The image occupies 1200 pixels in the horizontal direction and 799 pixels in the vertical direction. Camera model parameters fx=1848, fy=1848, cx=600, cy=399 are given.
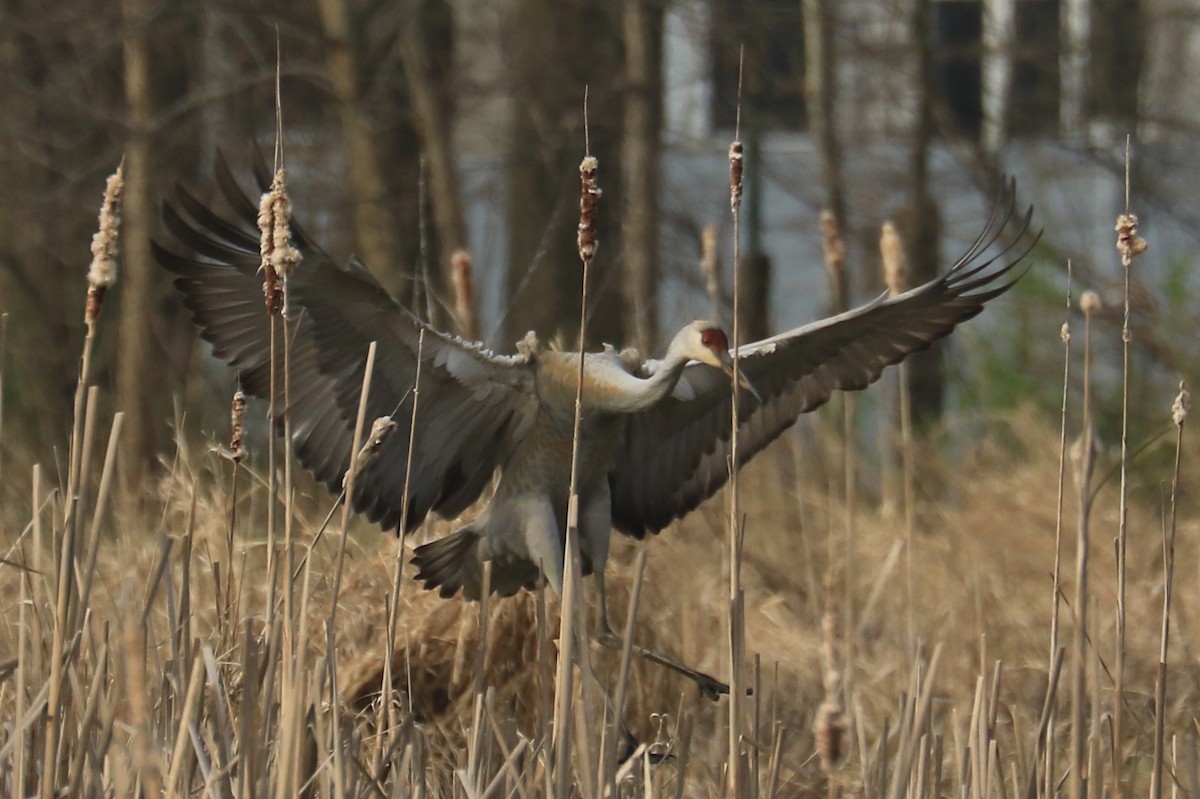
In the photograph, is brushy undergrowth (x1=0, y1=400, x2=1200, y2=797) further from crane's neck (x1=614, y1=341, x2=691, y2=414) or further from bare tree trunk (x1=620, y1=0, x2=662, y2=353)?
bare tree trunk (x1=620, y1=0, x2=662, y2=353)

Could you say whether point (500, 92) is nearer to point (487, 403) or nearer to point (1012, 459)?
point (1012, 459)

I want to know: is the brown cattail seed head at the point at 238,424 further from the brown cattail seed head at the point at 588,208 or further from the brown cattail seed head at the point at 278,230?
the brown cattail seed head at the point at 588,208

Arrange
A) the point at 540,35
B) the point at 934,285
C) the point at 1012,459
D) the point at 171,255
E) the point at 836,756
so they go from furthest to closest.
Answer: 1. the point at 540,35
2. the point at 1012,459
3. the point at 934,285
4. the point at 171,255
5. the point at 836,756

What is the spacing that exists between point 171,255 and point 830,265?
78.9 inches

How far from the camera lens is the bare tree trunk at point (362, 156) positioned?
849cm

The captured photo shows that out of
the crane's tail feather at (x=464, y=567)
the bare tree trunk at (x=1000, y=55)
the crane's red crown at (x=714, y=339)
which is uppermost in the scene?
the bare tree trunk at (x=1000, y=55)

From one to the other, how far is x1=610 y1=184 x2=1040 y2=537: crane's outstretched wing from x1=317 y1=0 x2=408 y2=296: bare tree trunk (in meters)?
3.99

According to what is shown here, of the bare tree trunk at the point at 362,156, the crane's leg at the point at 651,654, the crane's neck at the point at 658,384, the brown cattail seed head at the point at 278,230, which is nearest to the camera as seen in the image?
the brown cattail seed head at the point at 278,230

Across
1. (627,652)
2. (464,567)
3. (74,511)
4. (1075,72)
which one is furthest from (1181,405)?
(1075,72)

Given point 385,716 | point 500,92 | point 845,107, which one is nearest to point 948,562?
point 385,716

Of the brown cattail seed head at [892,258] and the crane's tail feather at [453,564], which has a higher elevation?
the brown cattail seed head at [892,258]

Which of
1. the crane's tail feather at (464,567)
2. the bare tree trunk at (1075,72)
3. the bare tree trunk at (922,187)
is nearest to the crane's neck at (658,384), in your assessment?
the crane's tail feather at (464,567)

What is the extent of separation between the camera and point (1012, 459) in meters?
7.88

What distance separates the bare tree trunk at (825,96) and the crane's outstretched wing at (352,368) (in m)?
4.81
